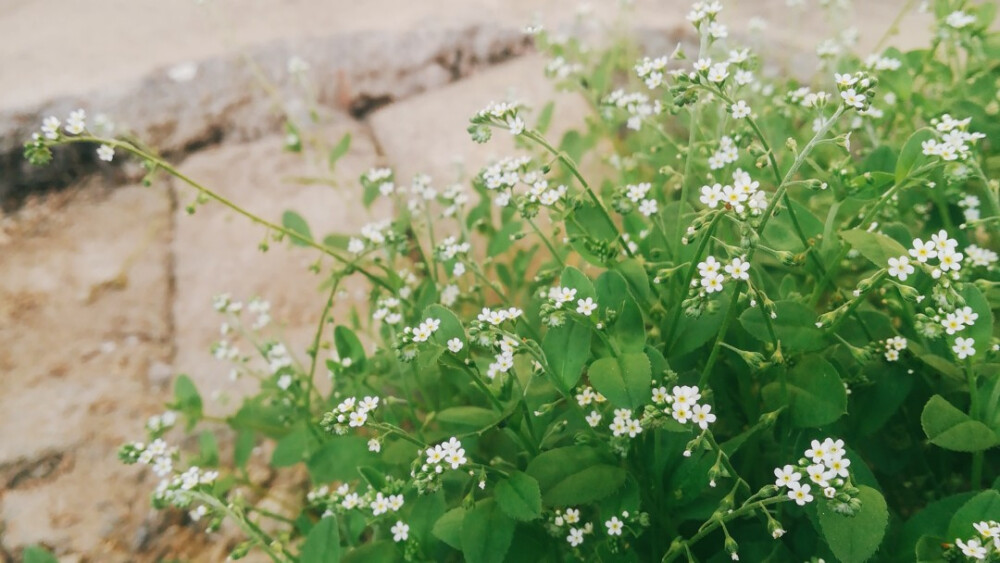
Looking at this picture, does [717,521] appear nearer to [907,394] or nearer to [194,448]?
[907,394]

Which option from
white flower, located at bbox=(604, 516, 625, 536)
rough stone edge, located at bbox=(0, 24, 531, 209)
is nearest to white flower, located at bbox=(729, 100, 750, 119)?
white flower, located at bbox=(604, 516, 625, 536)

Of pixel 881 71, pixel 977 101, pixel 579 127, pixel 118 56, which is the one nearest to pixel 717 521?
pixel 881 71

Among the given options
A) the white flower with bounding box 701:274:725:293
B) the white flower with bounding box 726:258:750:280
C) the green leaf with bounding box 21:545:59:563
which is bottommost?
the green leaf with bounding box 21:545:59:563

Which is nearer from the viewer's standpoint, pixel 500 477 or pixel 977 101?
pixel 500 477

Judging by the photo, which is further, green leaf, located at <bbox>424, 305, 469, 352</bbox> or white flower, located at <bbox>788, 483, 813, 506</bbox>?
green leaf, located at <bbox>424, 305, 469, 352</bbox>

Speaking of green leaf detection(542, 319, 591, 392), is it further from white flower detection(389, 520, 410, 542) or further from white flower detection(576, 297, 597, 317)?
white flower detection(389, 520, 410, 542)

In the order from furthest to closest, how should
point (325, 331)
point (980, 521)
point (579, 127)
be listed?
point (579, 127) → point (325, 331) → point (980, 521)

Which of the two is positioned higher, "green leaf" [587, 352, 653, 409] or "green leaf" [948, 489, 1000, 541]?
"green leaf" [587, 352, 653, 409]
